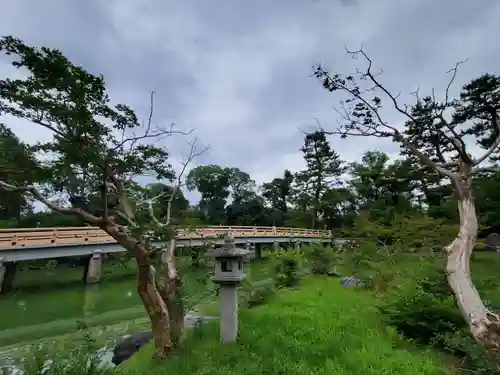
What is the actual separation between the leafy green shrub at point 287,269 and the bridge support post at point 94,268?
9.05m

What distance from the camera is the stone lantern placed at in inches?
160

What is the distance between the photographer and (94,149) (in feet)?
15.6

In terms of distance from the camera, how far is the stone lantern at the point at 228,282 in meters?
4.05

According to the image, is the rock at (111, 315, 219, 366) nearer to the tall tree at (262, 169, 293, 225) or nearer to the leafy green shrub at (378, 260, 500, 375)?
the leafy green shrub at (378, 260, 500, 375)

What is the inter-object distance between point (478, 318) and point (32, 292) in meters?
14.6

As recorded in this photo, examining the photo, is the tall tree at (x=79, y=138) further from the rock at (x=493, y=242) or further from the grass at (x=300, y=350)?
the rock at (x=493, y=242)

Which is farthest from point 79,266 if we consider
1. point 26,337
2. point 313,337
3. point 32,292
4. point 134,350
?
point 313,337

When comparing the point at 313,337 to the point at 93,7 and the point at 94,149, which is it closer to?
the point at 94,149

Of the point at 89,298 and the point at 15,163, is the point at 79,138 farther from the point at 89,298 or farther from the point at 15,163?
the point at 89,298

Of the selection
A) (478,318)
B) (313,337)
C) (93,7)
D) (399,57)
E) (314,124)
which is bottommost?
(313,337)

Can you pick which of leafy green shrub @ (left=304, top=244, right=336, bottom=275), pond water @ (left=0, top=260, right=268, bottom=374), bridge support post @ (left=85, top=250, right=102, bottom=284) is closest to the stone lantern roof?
pond water @ (left=0, top=260, right=268, bottom=374)

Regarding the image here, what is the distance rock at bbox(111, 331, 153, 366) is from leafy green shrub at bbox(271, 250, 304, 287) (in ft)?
13.5

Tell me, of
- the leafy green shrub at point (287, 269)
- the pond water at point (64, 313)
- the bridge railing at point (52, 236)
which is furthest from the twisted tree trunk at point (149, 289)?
the leafy green shrub at point (287, 269)

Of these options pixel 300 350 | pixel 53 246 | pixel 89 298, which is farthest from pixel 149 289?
pixel 53 246
